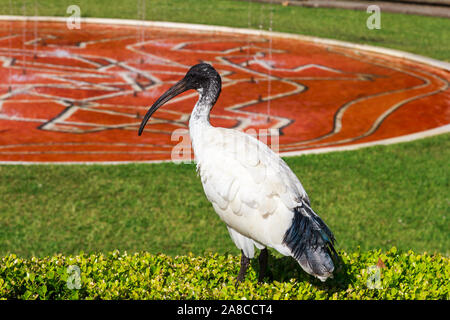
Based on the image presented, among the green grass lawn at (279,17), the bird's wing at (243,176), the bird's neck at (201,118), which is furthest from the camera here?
the green grass lawn at (279,17)

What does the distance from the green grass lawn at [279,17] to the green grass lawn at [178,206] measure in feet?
33.9

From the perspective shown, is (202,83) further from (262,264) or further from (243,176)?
(262,264)

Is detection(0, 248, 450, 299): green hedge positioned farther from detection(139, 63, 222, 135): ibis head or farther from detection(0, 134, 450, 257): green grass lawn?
detection(0, 134, 450, 257): green grass lawn

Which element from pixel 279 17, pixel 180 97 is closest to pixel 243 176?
pixel 180 97

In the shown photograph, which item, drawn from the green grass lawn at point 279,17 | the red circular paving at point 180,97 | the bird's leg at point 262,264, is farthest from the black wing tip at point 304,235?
the green grass lawn at point 279,17

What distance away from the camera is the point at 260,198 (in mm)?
4316

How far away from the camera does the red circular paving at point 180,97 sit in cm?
1048

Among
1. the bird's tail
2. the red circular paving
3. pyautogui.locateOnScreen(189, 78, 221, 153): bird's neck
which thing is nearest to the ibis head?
pyautogui.locateOnScreen(189, 78, 221, 153): bird's neck

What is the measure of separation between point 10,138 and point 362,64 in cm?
941

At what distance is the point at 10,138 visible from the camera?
10.3 meters

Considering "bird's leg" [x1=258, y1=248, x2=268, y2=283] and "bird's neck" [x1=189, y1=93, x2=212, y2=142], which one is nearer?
"bird's neck" [x1=189, y1=93, x2=212, y2=142]

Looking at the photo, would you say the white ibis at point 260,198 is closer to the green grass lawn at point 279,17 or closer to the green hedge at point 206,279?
the green hedge at point 206,279

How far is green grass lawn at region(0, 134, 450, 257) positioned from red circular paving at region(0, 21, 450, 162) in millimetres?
970

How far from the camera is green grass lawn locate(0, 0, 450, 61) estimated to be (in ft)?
65.2
